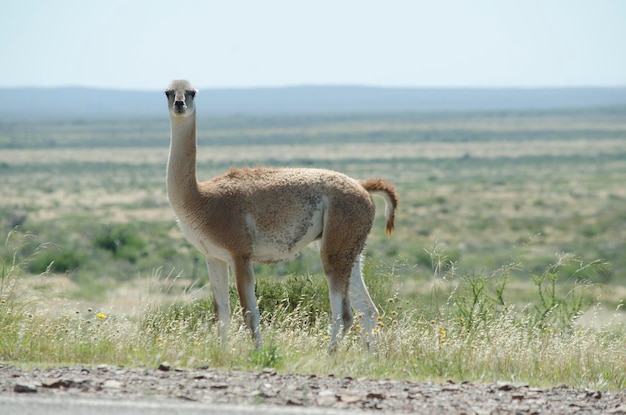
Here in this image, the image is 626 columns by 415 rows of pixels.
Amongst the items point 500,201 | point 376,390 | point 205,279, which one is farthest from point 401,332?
point 500,201

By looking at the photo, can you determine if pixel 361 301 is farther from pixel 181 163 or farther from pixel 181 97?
pixel 181 97

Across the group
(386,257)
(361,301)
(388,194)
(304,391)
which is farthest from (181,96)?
(386,257)

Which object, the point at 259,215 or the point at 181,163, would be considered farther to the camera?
the point at 181,163

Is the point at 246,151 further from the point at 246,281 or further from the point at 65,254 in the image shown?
the point at 246,281

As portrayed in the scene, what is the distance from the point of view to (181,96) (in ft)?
28.1

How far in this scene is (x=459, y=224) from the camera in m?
45.4

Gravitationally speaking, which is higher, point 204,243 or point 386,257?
point 204,243

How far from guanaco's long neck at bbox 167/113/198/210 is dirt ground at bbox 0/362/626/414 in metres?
2.33

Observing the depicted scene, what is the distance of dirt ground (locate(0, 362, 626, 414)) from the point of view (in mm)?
5707

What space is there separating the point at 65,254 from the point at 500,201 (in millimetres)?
33142

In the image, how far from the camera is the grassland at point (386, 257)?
7.71 metres

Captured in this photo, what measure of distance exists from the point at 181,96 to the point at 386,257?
68.8 feet

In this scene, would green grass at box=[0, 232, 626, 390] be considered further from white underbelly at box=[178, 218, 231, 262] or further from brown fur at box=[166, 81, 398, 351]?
white underbelly at box=[178, 218, 231, 262]

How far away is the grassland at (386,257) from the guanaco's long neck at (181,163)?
3.52ft
